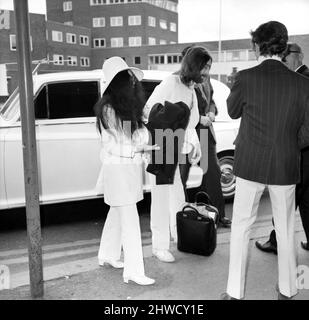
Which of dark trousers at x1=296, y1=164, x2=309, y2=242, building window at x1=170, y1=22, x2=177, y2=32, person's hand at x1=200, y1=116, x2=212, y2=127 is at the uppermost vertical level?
building window at x1=170, y1=22, x2=177, y2=32

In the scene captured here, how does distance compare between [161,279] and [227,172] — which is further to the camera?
[227,172]

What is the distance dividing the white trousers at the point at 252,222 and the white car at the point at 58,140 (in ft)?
7.25

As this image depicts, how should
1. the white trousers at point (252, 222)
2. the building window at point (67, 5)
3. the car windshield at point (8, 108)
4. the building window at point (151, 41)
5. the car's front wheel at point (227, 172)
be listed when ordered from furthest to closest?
the building window at point (151, 41) → the building window at point (67, 5) → the car's front wheel at point (227, 172) → the car windshield at point (8, 108) → the white trousers at point (252, 222)

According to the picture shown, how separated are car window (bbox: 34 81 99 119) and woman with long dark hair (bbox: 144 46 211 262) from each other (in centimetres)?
128

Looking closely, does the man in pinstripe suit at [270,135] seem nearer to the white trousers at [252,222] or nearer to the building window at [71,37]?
the white trousers at [252,222]

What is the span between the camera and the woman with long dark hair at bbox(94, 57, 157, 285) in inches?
120

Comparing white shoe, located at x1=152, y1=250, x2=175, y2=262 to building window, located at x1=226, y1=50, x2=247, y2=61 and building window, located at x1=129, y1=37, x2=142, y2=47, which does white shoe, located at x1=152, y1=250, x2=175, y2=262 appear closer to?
building window, located at x1=226, y1=50, x2=247, y2=61

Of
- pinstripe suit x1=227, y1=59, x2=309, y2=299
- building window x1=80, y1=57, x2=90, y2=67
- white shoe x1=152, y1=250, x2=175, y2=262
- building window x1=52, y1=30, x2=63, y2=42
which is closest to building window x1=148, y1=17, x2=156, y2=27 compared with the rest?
building window x1=80, y1=57, x2=90, y2=67

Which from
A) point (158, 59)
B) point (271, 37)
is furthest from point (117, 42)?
point (271, 37)

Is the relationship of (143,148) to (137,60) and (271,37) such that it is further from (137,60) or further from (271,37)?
(137,60)

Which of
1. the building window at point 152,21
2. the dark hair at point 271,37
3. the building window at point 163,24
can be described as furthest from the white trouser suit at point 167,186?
the building window at point 163,24

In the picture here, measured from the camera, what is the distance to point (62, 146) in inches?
178

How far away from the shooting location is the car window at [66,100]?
4664 mm

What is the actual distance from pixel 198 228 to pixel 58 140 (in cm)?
181
